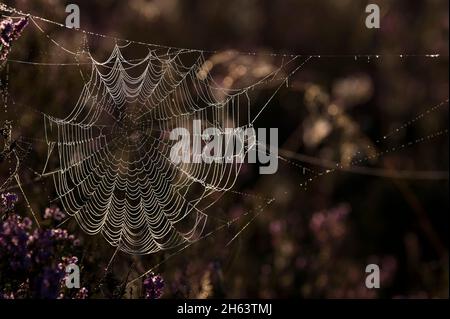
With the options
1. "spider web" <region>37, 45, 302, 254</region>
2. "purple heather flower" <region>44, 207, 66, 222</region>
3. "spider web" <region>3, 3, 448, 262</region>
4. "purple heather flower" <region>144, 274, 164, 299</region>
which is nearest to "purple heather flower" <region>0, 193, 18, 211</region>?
"purple heather flower" <region>44, 207, 66, 222</region>

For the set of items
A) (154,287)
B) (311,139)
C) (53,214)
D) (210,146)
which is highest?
(311,139)

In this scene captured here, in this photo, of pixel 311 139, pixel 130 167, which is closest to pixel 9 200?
pixel 130 167

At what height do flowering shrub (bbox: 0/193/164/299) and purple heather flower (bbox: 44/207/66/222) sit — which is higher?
purple heather flower (bbox: 44/207/66/222)

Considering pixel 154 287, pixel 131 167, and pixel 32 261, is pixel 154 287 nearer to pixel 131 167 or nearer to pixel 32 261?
pixel 32 261

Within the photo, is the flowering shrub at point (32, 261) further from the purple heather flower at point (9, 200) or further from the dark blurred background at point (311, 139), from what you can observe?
the dark blurred background at point (311, 139)

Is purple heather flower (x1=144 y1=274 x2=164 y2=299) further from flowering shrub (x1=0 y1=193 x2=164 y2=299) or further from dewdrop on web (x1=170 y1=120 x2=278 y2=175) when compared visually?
dewdrop on web (x1=170 y1=120 x2=278 y2=175)
